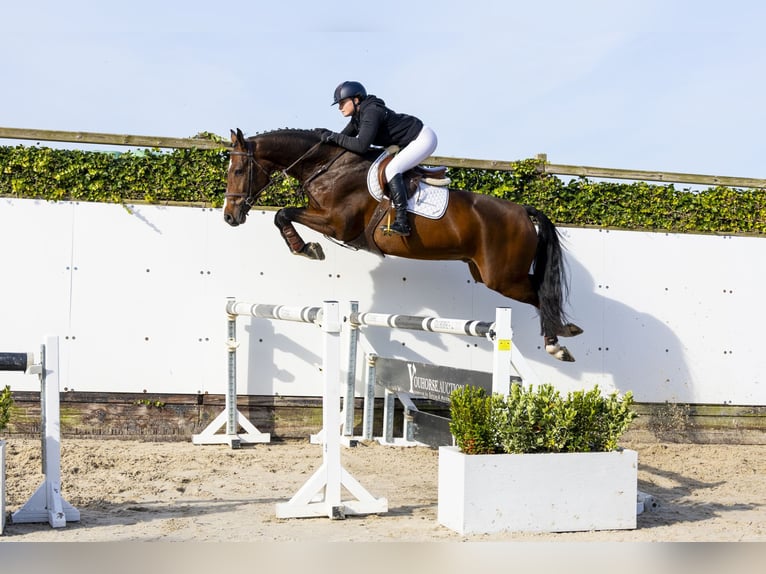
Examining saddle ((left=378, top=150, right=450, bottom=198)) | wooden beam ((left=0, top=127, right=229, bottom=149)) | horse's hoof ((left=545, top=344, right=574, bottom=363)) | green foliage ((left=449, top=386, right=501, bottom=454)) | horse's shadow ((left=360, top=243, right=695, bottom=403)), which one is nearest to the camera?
green foliage ((left=449, top=386, right=501, bottom=454))

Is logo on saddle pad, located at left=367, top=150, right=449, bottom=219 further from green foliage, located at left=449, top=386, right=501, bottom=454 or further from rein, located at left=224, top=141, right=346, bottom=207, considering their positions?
green foliage, located at left=449, top=386, right=501, bottom=454

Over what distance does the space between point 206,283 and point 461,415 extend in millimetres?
3324

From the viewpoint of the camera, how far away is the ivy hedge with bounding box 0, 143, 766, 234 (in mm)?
6906

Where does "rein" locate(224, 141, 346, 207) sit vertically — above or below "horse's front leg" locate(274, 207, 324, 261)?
above

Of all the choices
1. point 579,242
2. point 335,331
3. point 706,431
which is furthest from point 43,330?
point 706,431

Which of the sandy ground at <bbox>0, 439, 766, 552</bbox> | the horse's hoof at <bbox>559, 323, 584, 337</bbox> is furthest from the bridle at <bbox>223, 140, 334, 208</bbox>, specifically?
the horse's hoof at <bbox>559, 323, 584, 337</bbox>

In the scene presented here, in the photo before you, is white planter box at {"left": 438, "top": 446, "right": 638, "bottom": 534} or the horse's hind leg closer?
white planter box at {"left": 438, "top": 446, "right": 638, "bottom": 534}

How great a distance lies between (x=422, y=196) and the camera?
643 cm

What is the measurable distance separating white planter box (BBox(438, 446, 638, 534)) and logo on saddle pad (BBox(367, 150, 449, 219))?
2.42 meters

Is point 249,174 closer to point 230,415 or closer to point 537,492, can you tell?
point 230,415

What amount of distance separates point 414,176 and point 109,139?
8.09 ft

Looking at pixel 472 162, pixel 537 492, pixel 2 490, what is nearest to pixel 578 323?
pixel 472 162

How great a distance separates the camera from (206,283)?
7.07 metres

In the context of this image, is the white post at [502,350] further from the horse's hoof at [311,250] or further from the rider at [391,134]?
the horse's hoof at [311,250]
